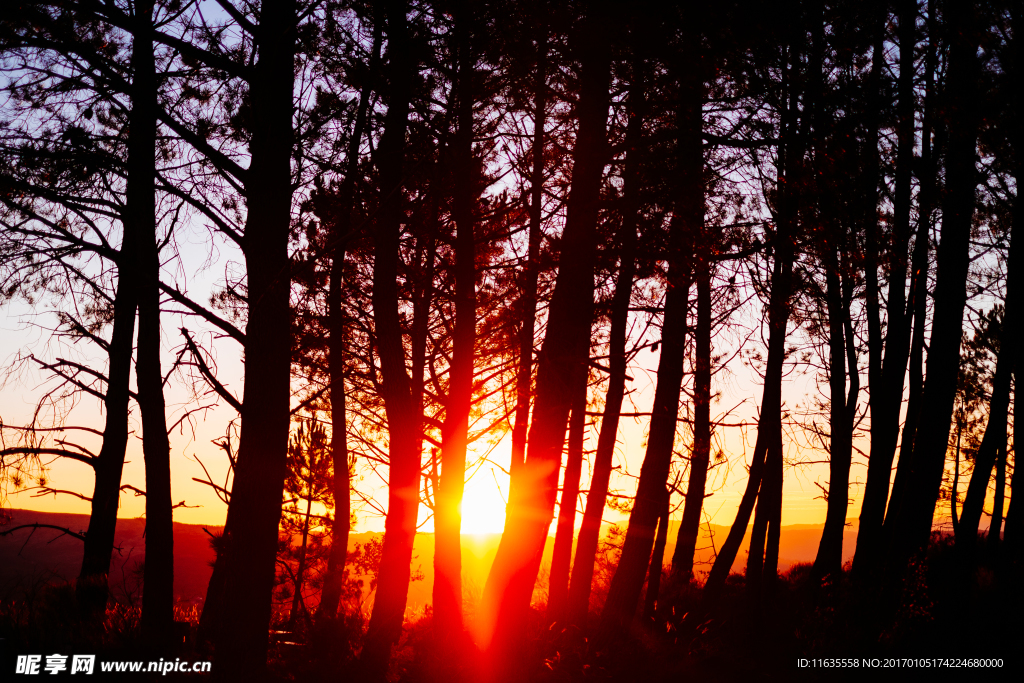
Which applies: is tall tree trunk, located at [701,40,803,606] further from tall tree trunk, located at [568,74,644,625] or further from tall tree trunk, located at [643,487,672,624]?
tall tree trunk, located at [568,74,644,625]

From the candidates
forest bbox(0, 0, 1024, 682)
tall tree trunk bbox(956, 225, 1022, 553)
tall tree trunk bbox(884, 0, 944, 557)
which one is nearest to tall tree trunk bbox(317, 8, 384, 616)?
forest bbox(0, 0, 1024, 682)

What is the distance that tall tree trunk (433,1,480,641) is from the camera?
7.93 meters

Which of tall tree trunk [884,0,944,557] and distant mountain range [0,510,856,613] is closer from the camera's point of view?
distant mountain range [0,510,856,613]

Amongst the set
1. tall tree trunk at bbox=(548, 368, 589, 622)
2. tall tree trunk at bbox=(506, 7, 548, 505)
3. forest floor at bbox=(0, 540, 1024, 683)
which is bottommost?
forest floor at bbox=(0, 540, 1024, 683)

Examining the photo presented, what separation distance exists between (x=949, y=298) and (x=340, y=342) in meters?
8.36

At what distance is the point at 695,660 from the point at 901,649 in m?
2.68

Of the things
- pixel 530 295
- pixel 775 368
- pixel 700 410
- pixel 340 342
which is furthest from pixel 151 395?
pixel 775 368

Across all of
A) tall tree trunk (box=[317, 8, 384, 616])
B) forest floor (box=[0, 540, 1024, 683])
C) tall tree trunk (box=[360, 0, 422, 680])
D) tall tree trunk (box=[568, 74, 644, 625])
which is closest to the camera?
forest floor (box=[0, 540, 1024, 683])

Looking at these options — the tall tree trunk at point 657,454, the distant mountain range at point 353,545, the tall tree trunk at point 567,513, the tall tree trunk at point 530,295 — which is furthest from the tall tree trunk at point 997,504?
the tall tree trunk at point 530,295

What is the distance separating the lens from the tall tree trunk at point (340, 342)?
8.59 meters

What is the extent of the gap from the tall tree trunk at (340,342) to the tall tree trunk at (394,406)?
0.31 meters

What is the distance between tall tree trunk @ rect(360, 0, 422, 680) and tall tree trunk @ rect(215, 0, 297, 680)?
6.23ft

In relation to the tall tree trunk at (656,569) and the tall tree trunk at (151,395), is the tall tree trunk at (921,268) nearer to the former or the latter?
the tall tree trunk at (656,569)

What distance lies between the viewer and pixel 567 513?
1028cm
